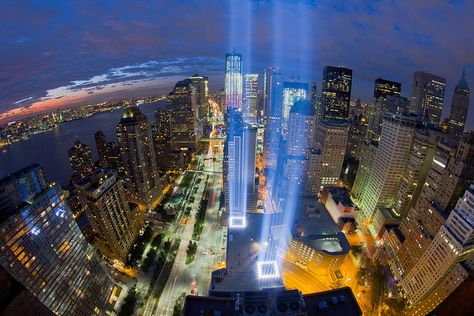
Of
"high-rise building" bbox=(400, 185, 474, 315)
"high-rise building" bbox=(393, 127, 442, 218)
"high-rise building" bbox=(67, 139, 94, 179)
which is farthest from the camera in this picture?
"high-rise building" bbox=(67, 139, 94, 179)

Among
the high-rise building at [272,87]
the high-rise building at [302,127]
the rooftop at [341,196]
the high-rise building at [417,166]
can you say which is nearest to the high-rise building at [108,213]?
the high-rise building at [302,127]

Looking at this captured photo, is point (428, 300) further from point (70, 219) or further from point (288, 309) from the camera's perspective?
point (70, 219)

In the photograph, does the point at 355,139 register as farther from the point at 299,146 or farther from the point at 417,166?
the point at 417,166

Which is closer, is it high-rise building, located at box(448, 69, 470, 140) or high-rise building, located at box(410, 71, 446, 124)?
high-rise building, located at box(448, 69, 470, 140)

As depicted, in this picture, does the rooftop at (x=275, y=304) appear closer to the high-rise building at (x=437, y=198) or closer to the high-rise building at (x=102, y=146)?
the high-rise building at (x=437, y=198)

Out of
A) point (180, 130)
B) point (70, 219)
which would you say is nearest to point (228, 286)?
point (70, 219)

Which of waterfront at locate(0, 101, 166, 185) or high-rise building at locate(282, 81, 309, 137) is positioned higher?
high-rise building at locate(282, 81, 309, 137)

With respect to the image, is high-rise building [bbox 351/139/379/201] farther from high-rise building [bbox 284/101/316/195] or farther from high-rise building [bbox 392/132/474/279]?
high-rise building [bbox 392/132/474/279]

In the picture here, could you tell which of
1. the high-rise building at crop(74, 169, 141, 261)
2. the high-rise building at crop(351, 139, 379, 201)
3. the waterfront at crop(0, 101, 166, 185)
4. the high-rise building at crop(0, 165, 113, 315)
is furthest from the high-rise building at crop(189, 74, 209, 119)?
the high-rise building at crop(0, 165, 113, 315)
